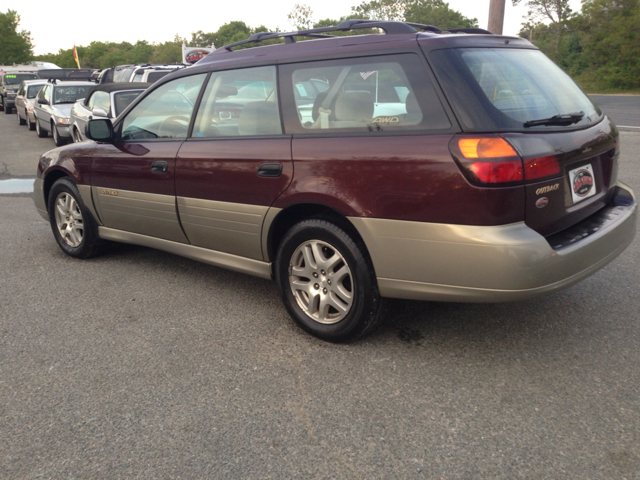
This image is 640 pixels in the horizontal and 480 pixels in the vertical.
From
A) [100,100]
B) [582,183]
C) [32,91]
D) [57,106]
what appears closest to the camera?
[582,183]

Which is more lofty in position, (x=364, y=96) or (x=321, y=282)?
(x=364, y=96)

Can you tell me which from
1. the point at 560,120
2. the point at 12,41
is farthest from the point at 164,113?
the point at 12,41

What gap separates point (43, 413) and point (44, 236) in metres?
3.91

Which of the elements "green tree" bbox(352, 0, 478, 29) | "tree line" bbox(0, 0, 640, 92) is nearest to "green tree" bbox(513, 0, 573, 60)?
"tree line" bbox(0, 0, 640, 92)

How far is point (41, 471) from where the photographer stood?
2.55 m

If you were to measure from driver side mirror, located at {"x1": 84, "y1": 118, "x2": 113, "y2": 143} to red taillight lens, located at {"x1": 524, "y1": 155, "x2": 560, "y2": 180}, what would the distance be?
3356mm

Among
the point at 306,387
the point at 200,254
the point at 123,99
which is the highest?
the point at 123,99

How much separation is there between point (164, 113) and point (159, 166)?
494mm

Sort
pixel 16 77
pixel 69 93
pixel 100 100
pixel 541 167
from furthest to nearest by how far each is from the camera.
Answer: pixel 16 77 < pixel 69 93 < pixel 100 100 < pixel 541 167

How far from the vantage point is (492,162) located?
2928mm

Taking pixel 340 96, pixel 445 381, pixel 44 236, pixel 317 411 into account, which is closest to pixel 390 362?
pixel 445 381

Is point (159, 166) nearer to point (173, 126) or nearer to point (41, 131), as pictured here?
point (173, 126)

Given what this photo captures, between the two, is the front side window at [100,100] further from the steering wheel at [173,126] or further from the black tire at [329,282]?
the black tire at [329,282]

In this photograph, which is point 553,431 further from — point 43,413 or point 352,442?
point 43,413
